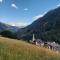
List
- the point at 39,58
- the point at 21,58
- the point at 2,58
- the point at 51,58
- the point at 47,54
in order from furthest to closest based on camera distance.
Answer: the point at 47,54 < the point at 51,58 < the point at 39,58 < the point at 21,58 < the point at 2,58

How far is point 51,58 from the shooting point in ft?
25.0

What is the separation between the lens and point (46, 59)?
287 inches

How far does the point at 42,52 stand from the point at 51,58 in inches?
29.3

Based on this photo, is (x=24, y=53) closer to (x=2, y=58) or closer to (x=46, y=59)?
(x=46, y=59)

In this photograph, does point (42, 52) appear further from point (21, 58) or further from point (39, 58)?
point (21, 58)

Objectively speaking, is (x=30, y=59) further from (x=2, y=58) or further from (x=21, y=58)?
(x=2, y=58)

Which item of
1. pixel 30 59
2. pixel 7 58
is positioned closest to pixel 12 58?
pixel 7 58

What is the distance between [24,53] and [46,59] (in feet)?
2.75

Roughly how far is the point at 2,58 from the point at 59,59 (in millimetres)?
2257

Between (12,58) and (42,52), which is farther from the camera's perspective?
(42,52)

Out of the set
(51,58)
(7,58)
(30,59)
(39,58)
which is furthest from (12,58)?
(51,58)

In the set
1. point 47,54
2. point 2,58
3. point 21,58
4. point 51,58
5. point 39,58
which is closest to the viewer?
point 2,58

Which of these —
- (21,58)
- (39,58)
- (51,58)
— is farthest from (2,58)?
(51,58)

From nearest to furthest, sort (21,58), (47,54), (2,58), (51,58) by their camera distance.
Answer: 1. (2,58)
2. (21,58)
3. (51,58)
4. (47,54)
